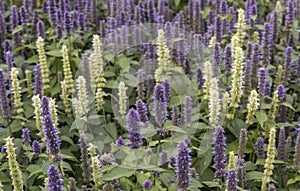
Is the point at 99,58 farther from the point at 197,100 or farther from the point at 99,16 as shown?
the point at 99,16

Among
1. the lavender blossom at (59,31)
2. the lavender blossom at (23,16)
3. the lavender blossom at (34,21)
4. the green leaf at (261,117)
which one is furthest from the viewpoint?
the lavender blossom at (34,21)

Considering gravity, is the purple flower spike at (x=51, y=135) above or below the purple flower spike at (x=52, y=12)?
below

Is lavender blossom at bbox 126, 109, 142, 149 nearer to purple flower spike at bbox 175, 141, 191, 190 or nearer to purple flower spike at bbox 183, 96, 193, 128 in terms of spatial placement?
purple flower spike at bbox 175, 141, 191, 190

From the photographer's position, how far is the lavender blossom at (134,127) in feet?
12.7

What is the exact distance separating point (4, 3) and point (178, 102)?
4086mm

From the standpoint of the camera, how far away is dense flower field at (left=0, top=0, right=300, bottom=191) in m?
4.38

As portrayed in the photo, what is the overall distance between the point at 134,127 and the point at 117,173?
36 centimetres

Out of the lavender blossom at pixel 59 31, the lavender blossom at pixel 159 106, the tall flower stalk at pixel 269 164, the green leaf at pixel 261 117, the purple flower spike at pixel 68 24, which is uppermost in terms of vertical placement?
the purple flower spike at pixel 68 24

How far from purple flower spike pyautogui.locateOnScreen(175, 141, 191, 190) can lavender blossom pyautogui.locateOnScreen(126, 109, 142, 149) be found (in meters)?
0.33

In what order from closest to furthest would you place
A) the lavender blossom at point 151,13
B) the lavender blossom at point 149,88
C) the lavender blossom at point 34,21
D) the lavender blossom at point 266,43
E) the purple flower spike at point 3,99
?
the purple flower spike at point 3,99 → the lavender blossom at point 149,88 → the lavender blossom at point 266,43 → the lavender blossom at point 34,21 → the lavender blossom at point 151,13

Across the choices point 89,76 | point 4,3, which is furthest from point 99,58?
point 4,3

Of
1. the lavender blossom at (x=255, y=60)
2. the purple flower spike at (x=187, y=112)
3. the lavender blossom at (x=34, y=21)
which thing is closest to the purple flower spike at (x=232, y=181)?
the purple flower spike at (x=187, y=112)

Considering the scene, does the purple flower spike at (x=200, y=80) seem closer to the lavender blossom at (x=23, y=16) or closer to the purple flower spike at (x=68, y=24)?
the purple flower spike at (x=68, y=24)

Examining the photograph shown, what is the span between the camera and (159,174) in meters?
4.54
